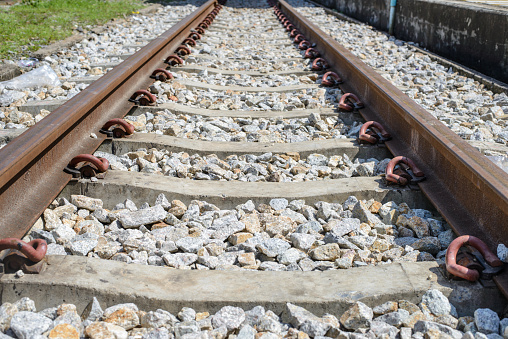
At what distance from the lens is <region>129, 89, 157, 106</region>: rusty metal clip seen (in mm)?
4059

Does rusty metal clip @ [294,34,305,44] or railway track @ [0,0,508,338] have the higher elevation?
rusty metal clip @ [294,34,305,44]

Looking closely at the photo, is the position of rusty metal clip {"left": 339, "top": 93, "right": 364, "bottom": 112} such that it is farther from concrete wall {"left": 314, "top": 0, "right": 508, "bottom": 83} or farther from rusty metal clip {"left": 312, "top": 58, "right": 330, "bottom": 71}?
concrete wall {"left": 314, "top": 0, "right": 508, "bottom": 83}

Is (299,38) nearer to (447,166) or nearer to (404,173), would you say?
(404,173)

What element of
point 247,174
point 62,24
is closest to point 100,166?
point 247,174

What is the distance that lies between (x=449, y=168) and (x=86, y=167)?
1.78m

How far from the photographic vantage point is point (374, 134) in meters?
3.41

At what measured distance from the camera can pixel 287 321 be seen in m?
1.79

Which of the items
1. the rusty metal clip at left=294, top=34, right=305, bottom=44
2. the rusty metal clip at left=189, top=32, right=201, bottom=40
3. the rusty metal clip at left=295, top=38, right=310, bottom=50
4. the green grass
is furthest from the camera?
the rusty metal clip at left=294, top=34, right=305, bottom=44

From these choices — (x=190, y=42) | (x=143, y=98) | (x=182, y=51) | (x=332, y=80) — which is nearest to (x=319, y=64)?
(x=332, y=80)

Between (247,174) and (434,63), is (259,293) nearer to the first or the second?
(247,174)

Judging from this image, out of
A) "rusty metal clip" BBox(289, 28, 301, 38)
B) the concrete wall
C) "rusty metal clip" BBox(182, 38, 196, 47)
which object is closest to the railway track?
the concrete wall

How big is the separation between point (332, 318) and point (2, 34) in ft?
20.6

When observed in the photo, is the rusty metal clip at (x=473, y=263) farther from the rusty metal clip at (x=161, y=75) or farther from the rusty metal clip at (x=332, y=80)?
the rusty metal clip at (x=161, y=75)

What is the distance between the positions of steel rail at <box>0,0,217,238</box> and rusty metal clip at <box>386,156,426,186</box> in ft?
5.31
